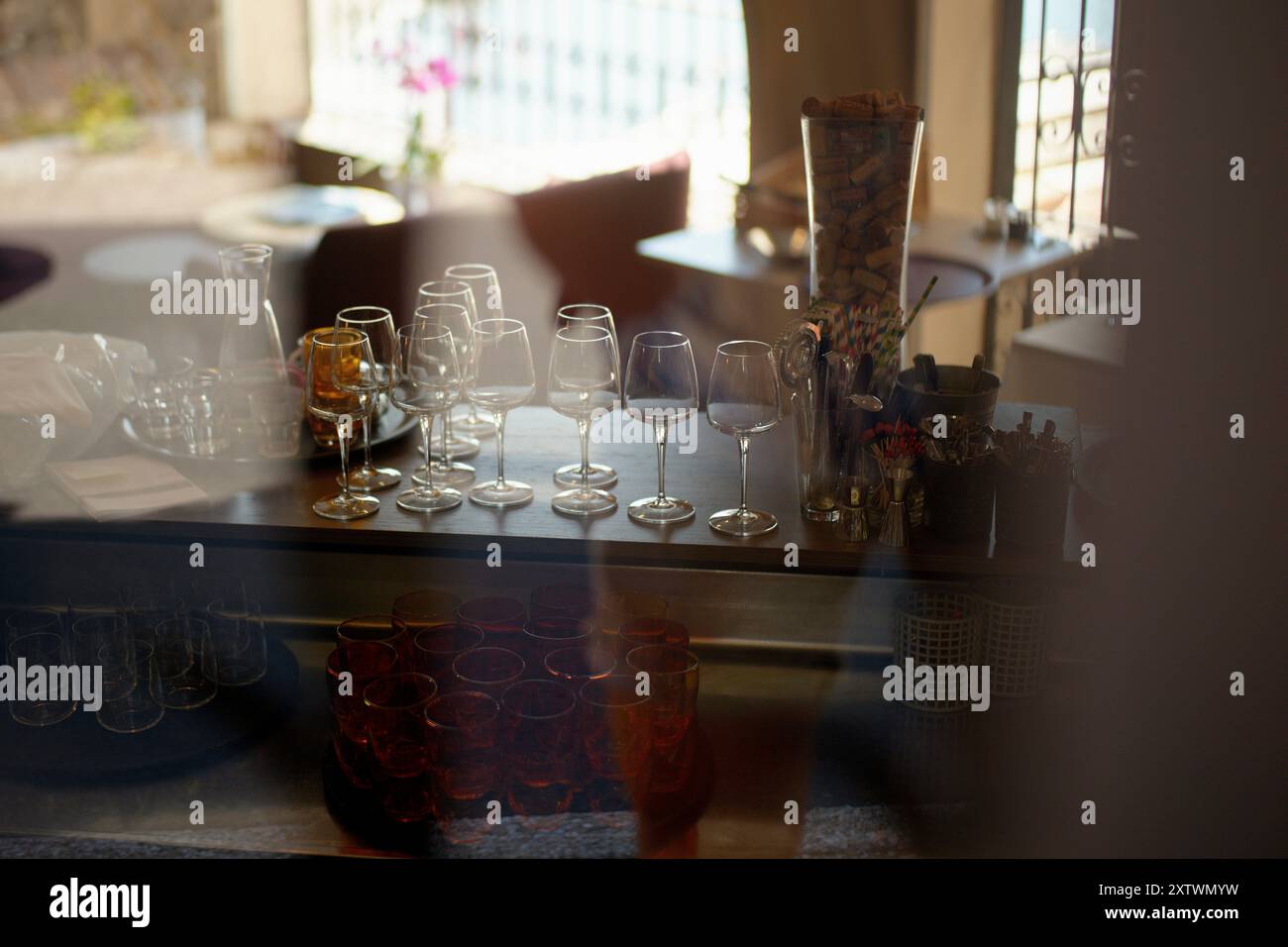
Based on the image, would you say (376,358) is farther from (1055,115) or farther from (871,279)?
(1055,115)

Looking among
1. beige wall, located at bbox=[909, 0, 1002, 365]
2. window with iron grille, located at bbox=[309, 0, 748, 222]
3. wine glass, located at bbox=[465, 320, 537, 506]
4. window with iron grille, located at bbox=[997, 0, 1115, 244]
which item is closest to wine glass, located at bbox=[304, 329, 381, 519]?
wine glass, located at bbox=[465, 320, 537, 506]

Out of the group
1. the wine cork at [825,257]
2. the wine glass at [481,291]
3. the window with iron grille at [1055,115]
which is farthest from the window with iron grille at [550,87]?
the wine cork at [825,257]

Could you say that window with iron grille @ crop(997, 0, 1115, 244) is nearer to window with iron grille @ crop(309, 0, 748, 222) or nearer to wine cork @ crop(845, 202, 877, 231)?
wine cork @ crop(845, 202, 877, 231)

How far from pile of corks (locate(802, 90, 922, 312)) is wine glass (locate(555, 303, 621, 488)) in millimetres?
269

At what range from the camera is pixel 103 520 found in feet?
4.74

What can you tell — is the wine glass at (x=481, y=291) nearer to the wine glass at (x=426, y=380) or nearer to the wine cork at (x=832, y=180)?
the wine glass at (x=426, y=380)

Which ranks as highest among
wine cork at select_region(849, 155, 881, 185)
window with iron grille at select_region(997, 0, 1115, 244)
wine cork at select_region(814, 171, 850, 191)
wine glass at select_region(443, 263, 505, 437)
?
window with iron grille at select_region(997, 0, 1115, 244)

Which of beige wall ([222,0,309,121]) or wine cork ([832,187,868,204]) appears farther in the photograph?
beige wall ([222,0,309,121])

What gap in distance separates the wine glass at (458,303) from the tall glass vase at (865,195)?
0.47 m

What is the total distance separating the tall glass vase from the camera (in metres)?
1.58

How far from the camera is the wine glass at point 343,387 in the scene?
1.50m

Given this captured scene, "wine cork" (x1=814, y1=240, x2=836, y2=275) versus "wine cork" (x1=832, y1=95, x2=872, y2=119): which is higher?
"wine cork" (x1=832, y1=95, x2=872, y2=119)

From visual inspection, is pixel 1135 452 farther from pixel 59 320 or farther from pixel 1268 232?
pixel 59 320
